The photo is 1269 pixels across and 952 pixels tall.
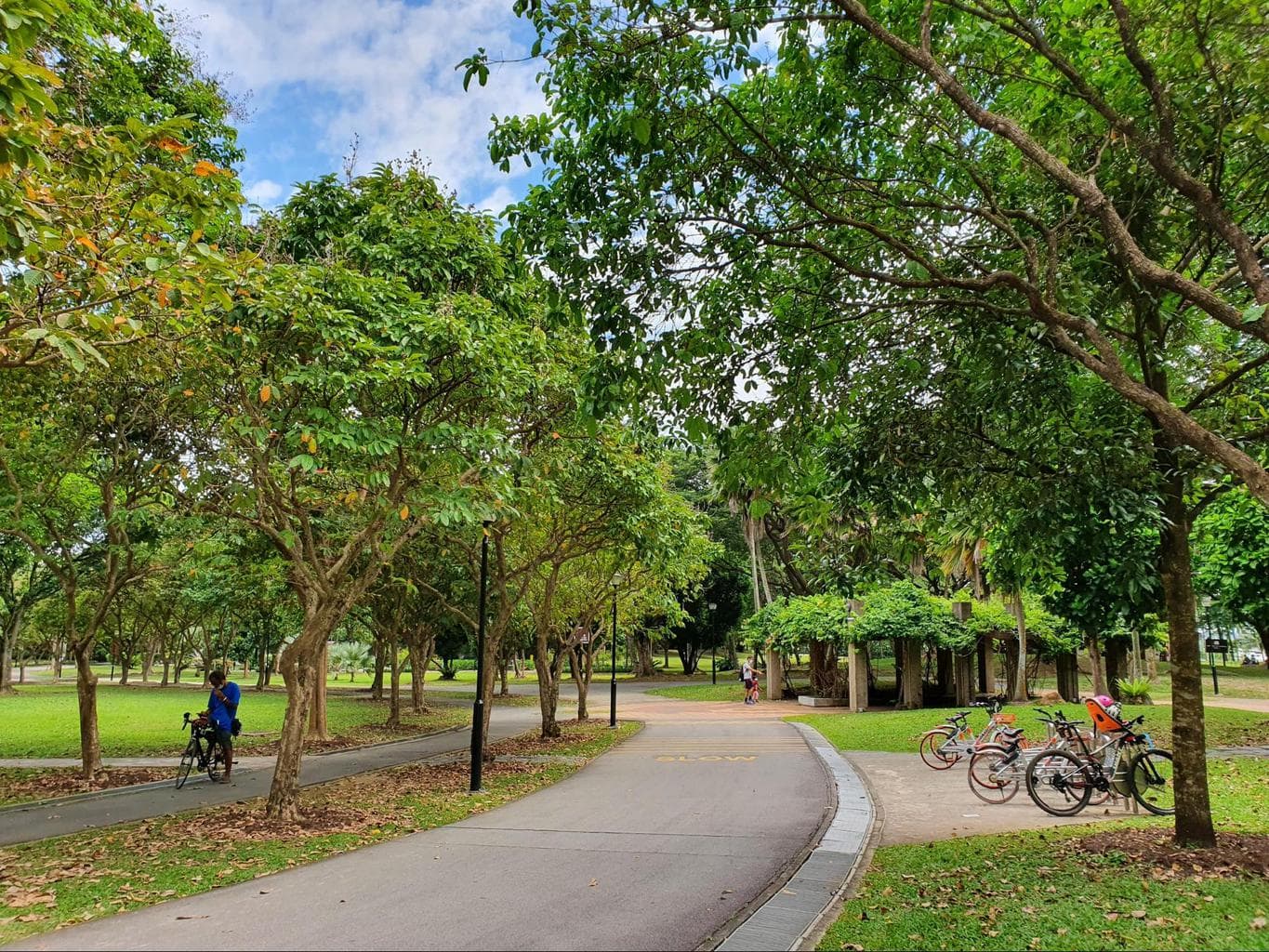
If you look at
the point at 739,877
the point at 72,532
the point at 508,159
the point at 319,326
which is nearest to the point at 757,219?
the point at 508,159

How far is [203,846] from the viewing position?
8547 mm

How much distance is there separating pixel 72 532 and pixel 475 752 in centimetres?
889

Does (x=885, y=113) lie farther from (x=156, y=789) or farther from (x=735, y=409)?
(x=156, y=789)

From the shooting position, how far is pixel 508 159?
7.12 meters

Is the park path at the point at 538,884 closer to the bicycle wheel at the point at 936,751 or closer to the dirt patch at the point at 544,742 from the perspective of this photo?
the bicycle wheel at the point at 936,751

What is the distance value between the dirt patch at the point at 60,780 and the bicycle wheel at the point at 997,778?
41.9 feet

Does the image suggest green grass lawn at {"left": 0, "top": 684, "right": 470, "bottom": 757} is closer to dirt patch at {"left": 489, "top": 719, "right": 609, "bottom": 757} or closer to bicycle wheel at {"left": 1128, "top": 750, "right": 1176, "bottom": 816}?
dirt patch at {"left": 489, "top": 719, "right": 609, "bottom": 757}

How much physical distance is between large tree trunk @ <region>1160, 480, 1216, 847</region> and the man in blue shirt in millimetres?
12891

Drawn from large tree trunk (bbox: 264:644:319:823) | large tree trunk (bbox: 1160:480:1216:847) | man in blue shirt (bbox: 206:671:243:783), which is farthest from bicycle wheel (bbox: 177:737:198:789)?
large tree trunk (bbox: 1160:480:1216:847)

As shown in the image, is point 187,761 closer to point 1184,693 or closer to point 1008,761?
point 1008,761

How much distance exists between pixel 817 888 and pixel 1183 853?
10.1 feet

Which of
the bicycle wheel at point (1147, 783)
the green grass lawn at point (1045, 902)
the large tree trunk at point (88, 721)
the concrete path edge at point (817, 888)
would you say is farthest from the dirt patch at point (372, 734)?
the bicycle wheel at point (1147, 783)

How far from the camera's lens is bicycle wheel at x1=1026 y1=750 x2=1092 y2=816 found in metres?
9.70

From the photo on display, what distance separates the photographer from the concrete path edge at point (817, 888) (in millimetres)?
5605
